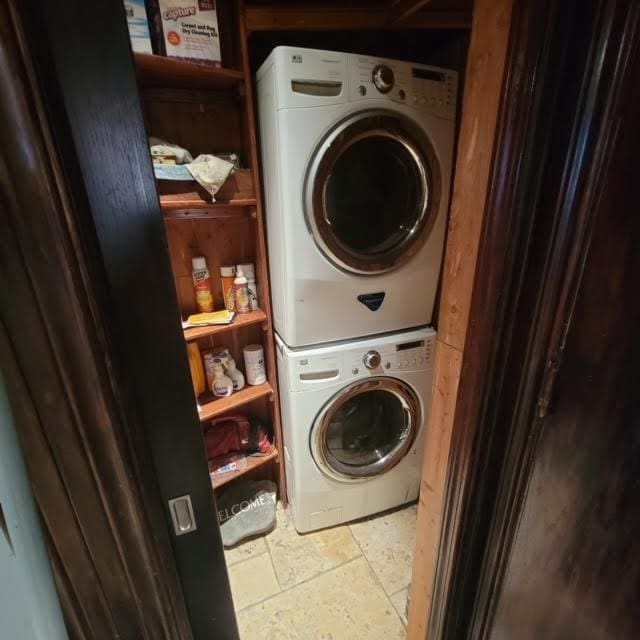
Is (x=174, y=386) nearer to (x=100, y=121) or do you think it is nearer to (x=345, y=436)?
(x=100, y=121)

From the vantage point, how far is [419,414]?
158cm

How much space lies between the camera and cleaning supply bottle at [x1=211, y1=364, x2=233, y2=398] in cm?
157

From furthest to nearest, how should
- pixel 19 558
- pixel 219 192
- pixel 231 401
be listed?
pixel 231 401 < pixel 219 192 < pixel 19 558

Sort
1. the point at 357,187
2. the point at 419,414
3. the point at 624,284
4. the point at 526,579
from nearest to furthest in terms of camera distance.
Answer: the point at 624,284 → the point at 526,579 → the point at 357,187 → the point at 419,414

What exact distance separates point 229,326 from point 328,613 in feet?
4.00

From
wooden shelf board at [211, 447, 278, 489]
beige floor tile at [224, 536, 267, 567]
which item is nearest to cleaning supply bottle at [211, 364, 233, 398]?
wooden shelf board at [211, 447, 278, 489]

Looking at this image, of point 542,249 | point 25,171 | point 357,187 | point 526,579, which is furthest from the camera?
point 357,187

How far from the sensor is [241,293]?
155 centimetres

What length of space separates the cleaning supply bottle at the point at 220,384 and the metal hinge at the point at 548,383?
1.27 meters

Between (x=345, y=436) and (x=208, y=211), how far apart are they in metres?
1.19

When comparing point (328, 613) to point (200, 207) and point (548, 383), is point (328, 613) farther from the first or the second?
point (200, 207)

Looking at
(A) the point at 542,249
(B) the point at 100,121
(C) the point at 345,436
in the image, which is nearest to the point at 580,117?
(A) the point at 542,249

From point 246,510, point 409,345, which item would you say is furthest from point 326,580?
point 409,345

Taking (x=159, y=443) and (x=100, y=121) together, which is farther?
(x=159, y=443)
